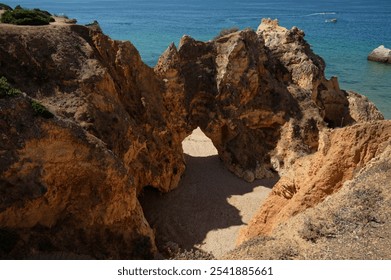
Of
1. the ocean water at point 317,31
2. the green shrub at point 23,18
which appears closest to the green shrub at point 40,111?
the green shrub at point 23,18

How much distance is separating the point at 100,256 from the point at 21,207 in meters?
3.76

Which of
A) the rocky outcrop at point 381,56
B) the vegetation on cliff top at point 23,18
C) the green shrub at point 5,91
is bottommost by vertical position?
the rocky outcrop at point 381,56

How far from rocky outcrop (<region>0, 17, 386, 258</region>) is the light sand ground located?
112 cm

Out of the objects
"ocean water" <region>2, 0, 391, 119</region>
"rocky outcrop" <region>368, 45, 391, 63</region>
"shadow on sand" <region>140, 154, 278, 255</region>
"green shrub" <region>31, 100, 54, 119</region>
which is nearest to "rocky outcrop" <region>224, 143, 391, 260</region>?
"green shrub" <region>31, 100, 54, 119</region>

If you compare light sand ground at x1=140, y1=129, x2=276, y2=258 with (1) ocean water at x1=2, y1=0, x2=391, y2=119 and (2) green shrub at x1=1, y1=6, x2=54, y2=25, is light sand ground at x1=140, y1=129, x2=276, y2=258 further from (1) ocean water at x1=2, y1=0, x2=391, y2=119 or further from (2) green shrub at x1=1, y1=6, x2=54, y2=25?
(1) ocean water at x1=2, y1=0, x2=391, y2=119

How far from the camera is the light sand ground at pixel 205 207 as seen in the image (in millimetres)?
21719

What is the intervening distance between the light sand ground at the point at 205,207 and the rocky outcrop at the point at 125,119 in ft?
3.69

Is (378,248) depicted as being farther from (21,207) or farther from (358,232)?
(21,207)

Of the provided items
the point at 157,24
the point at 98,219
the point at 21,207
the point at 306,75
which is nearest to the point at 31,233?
the point at 21,207

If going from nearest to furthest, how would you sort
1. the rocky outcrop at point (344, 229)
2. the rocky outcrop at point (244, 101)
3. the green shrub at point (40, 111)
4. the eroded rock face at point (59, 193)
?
the rocky outcrop at point (344, 229), the eroded rock face at point (59, 193), the green shrub at point (40, 111), the rocky outcrop at point (244, 101)

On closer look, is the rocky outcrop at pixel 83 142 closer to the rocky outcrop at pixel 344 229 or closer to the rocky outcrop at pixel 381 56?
the rocky outcrop at pixel 344 229

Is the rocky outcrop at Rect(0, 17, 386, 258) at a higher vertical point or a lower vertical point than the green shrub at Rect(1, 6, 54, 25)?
lower

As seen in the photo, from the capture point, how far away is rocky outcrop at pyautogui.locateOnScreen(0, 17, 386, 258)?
14.7 meters

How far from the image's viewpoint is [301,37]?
108ft
